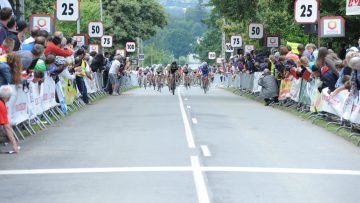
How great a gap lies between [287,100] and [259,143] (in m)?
13.0

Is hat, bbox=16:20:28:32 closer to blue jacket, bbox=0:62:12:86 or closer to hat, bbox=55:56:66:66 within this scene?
blue jacket, bbox=0:62:12:86

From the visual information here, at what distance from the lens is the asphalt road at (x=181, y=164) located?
416 inches

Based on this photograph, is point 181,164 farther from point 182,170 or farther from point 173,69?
point 173,69

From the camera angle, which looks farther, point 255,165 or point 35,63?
point 35,63

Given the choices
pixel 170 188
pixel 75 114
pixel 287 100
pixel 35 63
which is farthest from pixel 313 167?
pixel 287 100

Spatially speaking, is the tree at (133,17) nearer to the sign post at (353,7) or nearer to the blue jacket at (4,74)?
the sign post at (353,7)

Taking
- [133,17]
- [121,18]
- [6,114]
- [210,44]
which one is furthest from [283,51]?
[210,44]

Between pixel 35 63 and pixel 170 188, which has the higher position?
pixel 35 63

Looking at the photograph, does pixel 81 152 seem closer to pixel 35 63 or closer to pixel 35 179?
pixel 35 179

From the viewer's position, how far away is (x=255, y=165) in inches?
525

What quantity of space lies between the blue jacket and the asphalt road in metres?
1.25

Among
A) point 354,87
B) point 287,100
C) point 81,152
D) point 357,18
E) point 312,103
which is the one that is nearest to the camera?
point 81,152

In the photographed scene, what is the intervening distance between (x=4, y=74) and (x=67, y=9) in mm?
15989

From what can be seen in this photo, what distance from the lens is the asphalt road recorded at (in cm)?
1057
